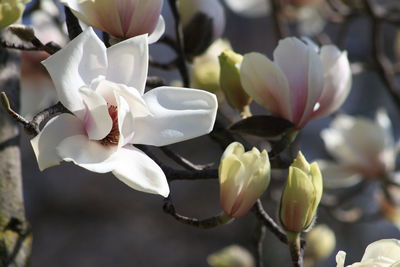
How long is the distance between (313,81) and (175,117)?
0.53 ft

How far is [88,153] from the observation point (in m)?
0.52

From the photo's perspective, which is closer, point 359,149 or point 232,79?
point 232,79

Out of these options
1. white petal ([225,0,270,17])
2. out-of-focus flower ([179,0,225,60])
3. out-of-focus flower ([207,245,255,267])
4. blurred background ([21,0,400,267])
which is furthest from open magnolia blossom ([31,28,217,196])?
blurred background ([21,0,400,267])

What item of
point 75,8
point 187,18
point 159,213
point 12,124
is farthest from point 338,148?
point 159,213

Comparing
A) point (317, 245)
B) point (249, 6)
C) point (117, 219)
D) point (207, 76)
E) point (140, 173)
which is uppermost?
point (140, 173)

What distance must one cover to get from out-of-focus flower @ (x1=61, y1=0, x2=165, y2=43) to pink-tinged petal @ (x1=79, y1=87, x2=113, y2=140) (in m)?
0.10

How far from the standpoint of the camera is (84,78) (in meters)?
0.54

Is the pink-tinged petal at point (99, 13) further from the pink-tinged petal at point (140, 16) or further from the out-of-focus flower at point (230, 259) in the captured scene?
the out-of-focus flower at point (230, 259)

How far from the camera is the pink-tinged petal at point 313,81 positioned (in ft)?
2.12

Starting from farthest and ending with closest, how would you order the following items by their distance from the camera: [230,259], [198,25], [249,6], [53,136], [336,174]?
1. [249,6]
2. [336,174]
3. [230,259]
4. [198,25]
5. [53,136]

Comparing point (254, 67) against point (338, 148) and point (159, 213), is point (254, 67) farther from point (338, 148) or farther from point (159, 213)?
point (159, 213)

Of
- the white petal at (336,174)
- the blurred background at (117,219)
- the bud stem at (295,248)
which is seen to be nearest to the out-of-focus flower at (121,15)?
the bud stem at (295,248)

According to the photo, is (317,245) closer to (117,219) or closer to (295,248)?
(295,248)

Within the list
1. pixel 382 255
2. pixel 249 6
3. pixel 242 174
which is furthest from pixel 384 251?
pixel 249 6
